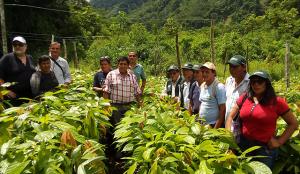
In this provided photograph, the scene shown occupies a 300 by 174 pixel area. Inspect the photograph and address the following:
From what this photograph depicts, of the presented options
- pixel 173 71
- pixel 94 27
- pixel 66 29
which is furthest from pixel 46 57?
pixel 94 27

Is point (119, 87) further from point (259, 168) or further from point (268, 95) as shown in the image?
point (259, 168)

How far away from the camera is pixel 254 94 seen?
3.13 metres

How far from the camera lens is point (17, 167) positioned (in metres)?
2.06

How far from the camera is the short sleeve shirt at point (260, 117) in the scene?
9.89 feet

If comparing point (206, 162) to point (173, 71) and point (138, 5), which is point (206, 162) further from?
point (138, 5)

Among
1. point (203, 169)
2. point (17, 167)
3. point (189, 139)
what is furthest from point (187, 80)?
point (17, 167)

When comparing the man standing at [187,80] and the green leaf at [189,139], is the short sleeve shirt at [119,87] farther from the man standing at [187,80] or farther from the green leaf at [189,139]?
the green leaf at [189,139]

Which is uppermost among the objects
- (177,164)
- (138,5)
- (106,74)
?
(138,5)

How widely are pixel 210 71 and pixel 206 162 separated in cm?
176

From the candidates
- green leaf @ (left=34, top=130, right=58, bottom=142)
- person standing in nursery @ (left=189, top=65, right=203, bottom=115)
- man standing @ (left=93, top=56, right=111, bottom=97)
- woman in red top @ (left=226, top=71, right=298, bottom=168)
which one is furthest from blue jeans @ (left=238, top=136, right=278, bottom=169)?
man standing @ (left=93, top=56, right=111, bottom=97)

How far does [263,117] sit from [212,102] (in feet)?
3.70

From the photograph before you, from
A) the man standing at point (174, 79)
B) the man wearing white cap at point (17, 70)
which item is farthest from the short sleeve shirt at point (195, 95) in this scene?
the man wearing white cap at point (17, 70)

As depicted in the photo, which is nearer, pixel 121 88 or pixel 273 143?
pixel 273 143

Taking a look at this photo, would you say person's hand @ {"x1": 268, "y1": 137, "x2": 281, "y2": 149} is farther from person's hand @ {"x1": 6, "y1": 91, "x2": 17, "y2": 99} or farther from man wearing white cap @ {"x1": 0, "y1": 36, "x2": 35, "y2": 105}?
man wearing white cap @ {"x1": 0, "y1": 36, "x2": 35, "y2": 105}
